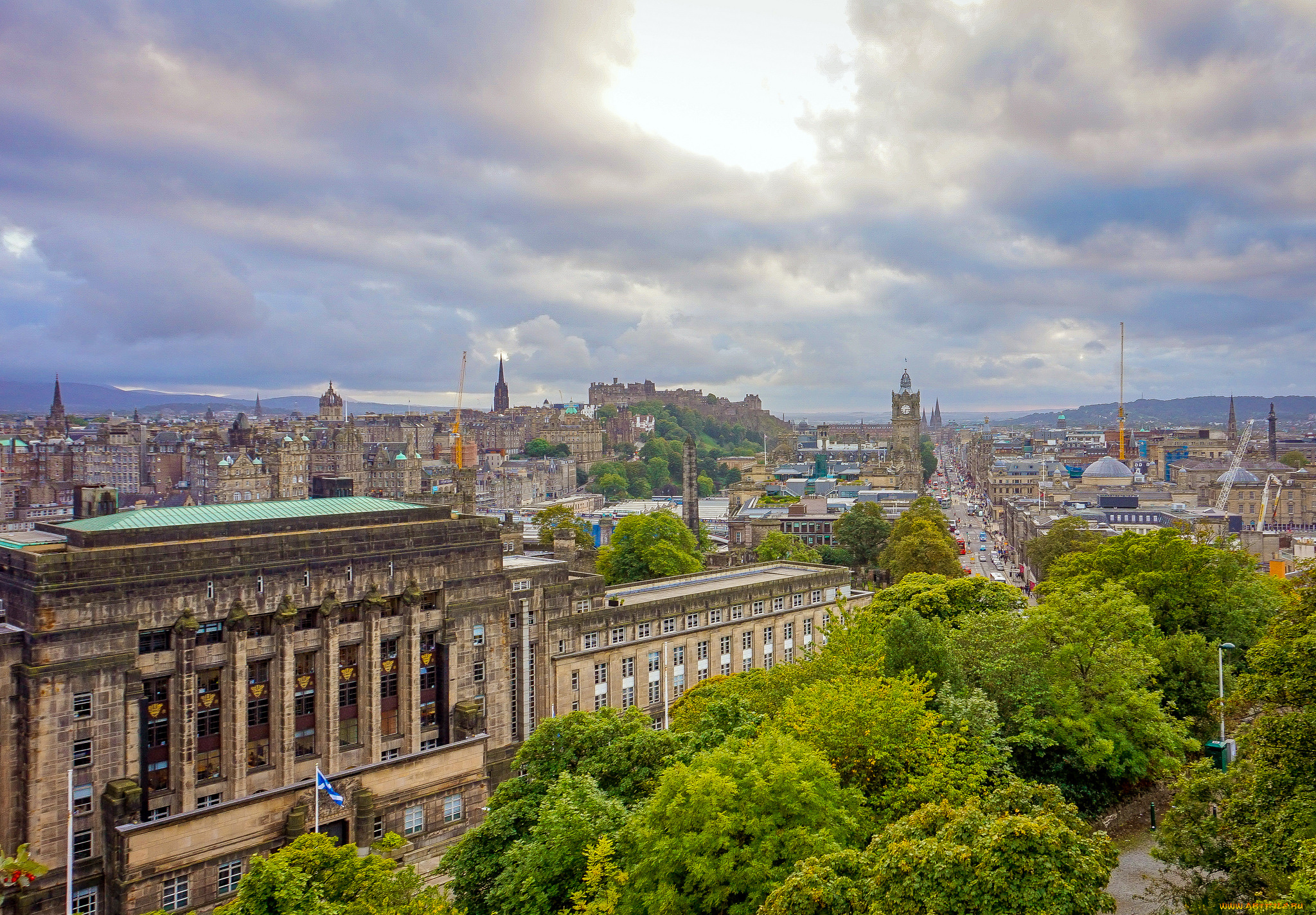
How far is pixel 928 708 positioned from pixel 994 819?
54.8 ft

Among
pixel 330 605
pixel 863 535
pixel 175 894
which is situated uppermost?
pixel 330 605

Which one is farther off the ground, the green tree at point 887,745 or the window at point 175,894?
the green tree at point 887,745

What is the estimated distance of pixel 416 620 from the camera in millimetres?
45906

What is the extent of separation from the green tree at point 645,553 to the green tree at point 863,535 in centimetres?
3056

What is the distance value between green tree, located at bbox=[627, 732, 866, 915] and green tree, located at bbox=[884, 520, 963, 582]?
233ft

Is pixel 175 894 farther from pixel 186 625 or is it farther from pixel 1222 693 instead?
pixel 1222 693

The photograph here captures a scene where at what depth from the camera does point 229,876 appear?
37719mm

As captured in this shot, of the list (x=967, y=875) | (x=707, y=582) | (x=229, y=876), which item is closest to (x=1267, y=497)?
(x=707, y=582)

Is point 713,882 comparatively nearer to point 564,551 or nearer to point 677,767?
point 677,767

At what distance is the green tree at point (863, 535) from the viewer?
11862 cm

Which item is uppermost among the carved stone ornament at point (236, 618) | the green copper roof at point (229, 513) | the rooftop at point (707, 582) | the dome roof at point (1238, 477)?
the green copper roof at point (229, 513)

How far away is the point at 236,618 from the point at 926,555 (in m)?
74.4

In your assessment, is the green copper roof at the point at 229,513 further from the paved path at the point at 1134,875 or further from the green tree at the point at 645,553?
the green tree at the point at 645,553

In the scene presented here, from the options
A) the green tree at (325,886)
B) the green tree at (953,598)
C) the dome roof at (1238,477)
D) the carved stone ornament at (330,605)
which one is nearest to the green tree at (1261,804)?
the green tree at (325,886)
